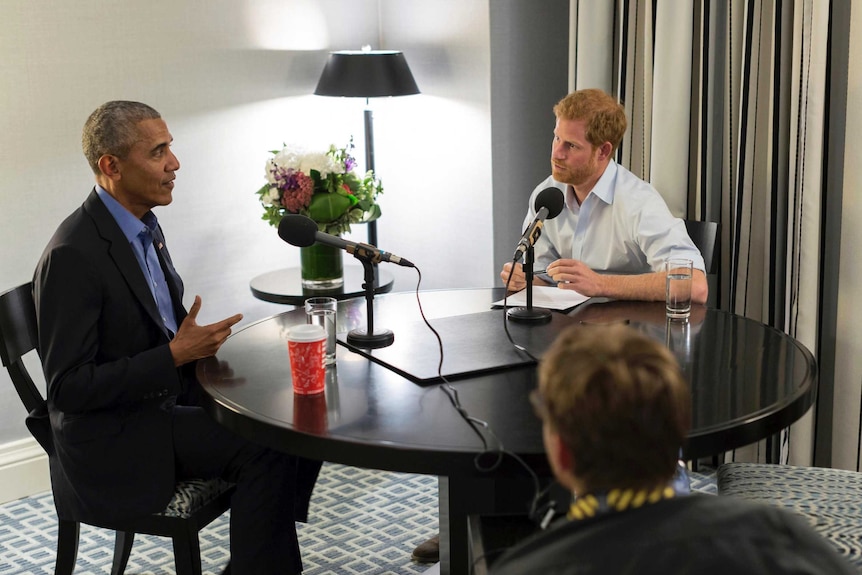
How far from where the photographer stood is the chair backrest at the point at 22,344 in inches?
86.2

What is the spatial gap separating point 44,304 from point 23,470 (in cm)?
145

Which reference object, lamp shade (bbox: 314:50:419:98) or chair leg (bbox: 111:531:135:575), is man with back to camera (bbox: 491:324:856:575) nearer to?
chair leg (bbox: 111:531:135:575)

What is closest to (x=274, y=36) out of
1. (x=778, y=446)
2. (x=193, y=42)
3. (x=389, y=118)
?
(x=193, y=42)

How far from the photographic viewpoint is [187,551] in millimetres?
2123

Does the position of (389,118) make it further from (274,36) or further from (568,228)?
(568,228)

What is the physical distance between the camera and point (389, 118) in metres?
4.07

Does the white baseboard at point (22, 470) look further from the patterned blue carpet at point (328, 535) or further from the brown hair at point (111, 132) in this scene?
the brown hair at point (111, 132)

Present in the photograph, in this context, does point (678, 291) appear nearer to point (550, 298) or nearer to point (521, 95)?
point (550, 298)

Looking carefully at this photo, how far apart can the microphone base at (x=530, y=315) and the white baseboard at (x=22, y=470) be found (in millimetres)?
1775

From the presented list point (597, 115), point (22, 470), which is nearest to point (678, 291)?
point (597, 115)

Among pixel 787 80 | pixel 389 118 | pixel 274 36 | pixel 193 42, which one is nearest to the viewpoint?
pixel 787 80

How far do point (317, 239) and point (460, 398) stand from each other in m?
0.51

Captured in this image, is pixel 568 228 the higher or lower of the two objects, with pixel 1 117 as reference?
lower

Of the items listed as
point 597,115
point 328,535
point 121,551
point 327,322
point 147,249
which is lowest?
point 328,535
